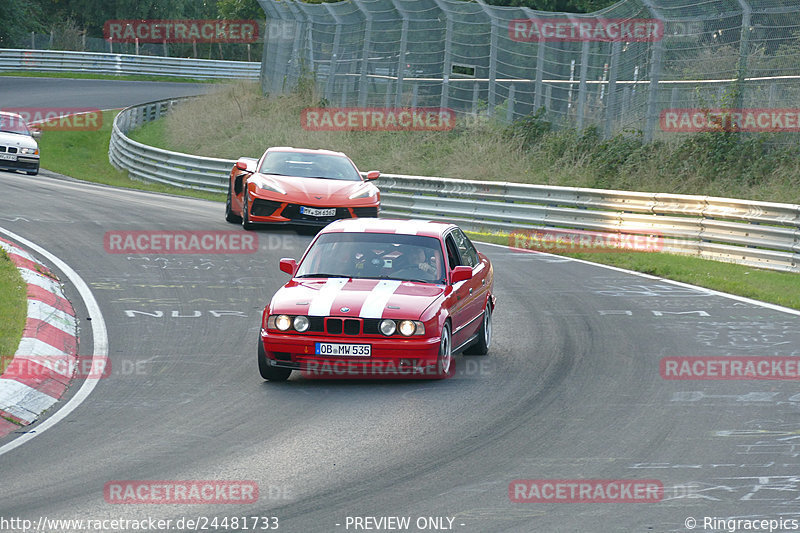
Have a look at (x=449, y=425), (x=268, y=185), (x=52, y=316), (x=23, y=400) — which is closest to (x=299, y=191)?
(x=268, y=185)

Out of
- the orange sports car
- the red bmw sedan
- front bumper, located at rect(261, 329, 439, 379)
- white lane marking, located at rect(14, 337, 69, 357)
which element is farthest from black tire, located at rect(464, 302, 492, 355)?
the orange sports car

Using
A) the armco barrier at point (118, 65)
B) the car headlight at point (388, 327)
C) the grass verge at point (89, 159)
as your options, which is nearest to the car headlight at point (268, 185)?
the grass verge at point (89, 159)

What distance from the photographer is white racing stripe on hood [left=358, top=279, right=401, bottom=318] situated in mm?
9656

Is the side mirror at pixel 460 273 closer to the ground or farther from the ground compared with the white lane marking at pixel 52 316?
farther from the ground

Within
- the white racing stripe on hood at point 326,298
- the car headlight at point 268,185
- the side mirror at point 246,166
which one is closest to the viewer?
the white racing stripe on hood at point 326,298

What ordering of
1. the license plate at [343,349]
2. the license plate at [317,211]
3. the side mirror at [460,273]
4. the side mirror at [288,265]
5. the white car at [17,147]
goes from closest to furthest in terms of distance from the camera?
the license plate at [343,349] < the side mirror at [460,273] < the side mirror at [288,265] < the license plate at [317,211] < the white car at [17,147]

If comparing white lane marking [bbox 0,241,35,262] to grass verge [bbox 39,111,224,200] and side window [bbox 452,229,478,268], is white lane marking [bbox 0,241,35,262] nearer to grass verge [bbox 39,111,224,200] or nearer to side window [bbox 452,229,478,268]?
side window [bbox 452,229,478,268]

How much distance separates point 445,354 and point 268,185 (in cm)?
985

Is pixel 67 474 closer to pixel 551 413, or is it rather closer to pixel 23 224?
pixel 551 413

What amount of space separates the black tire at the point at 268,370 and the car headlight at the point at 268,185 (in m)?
Answer: 9.40

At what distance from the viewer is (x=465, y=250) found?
38.4 feet

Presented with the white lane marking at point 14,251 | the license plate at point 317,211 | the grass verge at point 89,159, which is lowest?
the grass verge at point 89,159

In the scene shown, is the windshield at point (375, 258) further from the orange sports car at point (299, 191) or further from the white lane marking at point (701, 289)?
the orange sports car at point (299, 191)

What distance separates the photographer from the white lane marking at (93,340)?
820 cm
